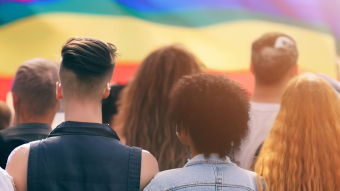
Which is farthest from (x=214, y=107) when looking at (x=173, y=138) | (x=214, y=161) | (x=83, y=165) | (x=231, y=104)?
(x=173, y=138)

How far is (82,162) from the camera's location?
238 cm

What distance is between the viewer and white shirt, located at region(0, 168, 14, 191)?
7.43 ft

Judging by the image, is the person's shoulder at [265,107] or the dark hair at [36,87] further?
the person's shoulder at [265,107]

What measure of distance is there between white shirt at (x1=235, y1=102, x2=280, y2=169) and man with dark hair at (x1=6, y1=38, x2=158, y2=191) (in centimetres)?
114

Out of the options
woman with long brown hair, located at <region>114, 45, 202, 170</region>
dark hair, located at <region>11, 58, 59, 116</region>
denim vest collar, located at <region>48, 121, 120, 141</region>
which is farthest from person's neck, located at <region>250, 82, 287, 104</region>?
denim vest collar, located at <region>48, 121, 120, 141</region>

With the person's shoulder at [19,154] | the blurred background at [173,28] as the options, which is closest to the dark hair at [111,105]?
the blurred background at [173,28]

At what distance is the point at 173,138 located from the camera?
11.4 feet

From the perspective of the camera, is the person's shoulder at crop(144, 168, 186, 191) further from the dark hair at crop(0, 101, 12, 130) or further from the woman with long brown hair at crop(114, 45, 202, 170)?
the dark hair at crop(0, 101, 12, 130)

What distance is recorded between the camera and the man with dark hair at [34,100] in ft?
11.3

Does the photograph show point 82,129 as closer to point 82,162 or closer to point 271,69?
point 82,162

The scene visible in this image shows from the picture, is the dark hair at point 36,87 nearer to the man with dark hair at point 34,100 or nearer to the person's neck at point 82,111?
the man with dark hair at point 34,100

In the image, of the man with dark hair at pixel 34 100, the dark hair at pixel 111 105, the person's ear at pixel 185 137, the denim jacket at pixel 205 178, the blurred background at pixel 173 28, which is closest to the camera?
the denim jacket at pixel 205 178

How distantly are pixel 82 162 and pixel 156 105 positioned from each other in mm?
1224

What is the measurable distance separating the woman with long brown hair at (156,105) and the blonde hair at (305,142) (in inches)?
30.0
